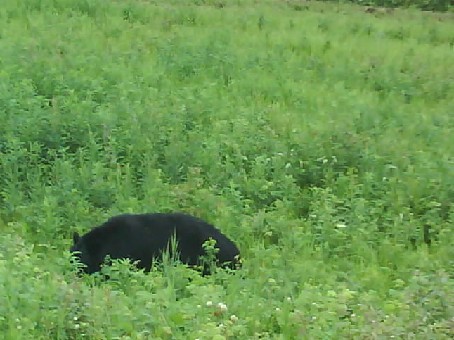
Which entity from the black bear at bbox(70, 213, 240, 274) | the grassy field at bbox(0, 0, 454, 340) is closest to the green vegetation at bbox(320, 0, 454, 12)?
the grassy field at bbox(0, 0, 454, 340)

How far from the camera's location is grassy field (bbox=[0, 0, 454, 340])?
4.50 m

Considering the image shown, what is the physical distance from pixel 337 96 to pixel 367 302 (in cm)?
600

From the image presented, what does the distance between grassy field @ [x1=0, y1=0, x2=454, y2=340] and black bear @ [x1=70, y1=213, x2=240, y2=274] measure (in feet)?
0.82

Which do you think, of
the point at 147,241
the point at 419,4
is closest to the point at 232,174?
the point at 147,241

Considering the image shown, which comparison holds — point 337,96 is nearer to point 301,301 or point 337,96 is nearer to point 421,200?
point 421,200

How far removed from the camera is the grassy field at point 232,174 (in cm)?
450

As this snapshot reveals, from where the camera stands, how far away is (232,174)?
760cm

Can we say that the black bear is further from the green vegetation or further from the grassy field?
the green vegetation

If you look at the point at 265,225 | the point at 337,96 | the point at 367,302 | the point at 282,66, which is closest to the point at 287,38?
the point at 282,66

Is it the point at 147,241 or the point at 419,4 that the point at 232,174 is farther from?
the point at 419,4

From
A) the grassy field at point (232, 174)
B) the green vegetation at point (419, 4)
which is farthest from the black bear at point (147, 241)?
the green vegetation at point (419, 4)

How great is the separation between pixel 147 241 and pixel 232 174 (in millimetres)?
1819

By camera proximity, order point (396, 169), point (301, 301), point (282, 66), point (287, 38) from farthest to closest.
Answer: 1. point (287, 38)
2. point (282, 66)
3. point (396, 169)
4. point (301, 301)

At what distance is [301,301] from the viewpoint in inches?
189
